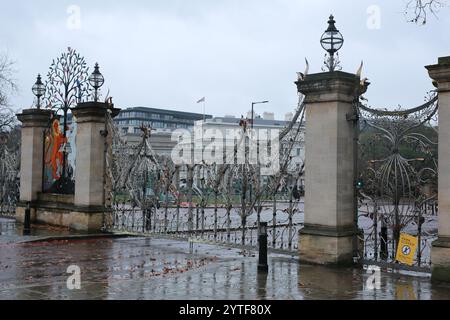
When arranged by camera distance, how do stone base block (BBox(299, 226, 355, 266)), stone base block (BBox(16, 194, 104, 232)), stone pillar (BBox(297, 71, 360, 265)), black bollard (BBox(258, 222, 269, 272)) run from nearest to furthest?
black bollard (BBox(258, 222, 269, 272))
stone base block (BBox(299, 226, 355, 266))
stone pillar (BBox(297, 71, 360, 265))
stone base block (BBox(16, 194, 104, 232))

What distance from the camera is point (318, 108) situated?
1178 cm

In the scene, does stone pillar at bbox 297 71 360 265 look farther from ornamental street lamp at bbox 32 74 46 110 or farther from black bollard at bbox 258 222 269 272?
ornamental street lamp at bbox 32 74 46 110

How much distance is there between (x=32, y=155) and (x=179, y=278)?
40.4 ft

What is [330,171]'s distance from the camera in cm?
1148

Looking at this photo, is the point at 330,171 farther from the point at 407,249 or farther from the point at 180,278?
the point at 180,278

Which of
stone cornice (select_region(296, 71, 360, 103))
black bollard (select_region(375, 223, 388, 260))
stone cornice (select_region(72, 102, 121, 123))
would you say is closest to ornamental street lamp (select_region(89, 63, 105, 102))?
stone cornice (select_region(72, 102, 121, 123))

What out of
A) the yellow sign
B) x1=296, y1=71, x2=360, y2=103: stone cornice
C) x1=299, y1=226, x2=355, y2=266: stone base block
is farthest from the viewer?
x1=296, y1=71, x2=360, y2=103: stone cornice

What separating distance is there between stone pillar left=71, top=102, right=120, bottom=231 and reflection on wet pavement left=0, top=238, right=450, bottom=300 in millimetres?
3120

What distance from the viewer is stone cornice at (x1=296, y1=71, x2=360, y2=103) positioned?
11500 millimetres

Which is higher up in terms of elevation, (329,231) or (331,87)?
(331,87)

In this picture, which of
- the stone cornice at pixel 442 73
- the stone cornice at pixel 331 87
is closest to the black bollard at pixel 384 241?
the stone cornice at pixel 331 87

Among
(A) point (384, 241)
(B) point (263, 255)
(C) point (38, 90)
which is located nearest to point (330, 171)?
(A) point (384, 241)

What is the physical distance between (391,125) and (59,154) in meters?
12.4
